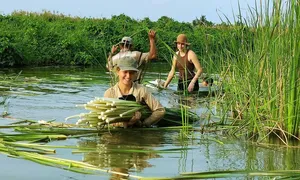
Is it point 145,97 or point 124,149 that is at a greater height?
point 145,97

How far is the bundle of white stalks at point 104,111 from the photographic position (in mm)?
6698

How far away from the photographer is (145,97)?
725 cm

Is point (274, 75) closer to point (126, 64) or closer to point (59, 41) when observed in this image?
point (126, 64)

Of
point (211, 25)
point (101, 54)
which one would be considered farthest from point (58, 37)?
point (211, 25)

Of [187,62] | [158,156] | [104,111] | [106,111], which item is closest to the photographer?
[158,156]

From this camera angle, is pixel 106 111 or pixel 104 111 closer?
pixel 106 111

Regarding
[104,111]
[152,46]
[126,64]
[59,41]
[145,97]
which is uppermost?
[59,41]

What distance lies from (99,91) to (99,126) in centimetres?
668

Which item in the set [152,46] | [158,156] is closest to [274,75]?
[158,156]

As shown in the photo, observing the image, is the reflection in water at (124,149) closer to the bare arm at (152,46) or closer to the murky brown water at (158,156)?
the murky brown water at (158,156)

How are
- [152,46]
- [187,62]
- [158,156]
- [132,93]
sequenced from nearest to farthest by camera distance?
[158,156]
[132,93]
[152,46]
[187,62]

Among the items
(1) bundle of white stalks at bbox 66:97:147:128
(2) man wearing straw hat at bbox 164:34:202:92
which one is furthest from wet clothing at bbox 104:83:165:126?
(2) man wearing straw hat at bbox 164:34:202:92

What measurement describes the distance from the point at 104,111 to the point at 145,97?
2.31 feet

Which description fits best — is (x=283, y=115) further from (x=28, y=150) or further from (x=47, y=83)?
(x=47, y=83)
